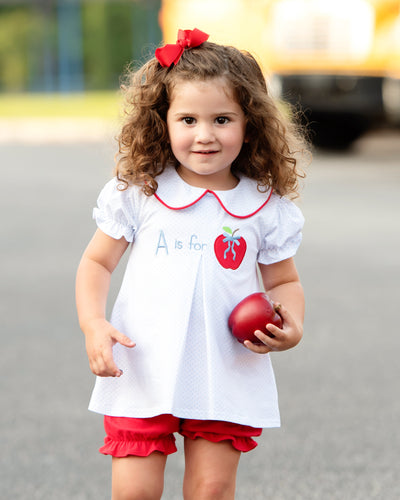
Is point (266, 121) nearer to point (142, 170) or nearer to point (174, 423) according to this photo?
point (142, 170)

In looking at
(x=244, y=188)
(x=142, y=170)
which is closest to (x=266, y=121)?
(x=244, y=188)

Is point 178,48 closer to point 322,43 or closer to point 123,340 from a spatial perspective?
point 123,340

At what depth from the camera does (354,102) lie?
40.3ft

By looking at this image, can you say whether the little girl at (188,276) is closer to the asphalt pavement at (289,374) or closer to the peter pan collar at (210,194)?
the peter pan collar at (210,194)

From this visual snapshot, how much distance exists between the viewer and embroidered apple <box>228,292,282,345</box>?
8.24 ft

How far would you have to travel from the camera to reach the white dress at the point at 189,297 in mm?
2586

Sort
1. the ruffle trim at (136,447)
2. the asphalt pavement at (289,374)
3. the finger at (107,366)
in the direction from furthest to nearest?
the asphalt pavement at (289,374)
the ruffle trim at (136,447)
the finger at (107,366)

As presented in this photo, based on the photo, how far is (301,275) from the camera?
6.84 m

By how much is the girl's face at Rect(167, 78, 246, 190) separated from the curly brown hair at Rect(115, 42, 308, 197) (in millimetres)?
26

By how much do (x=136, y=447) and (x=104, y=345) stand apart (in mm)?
294

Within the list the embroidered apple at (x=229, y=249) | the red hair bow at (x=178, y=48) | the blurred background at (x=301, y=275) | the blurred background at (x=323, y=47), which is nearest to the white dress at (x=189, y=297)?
the embroidered apple at (x=229, y=249)

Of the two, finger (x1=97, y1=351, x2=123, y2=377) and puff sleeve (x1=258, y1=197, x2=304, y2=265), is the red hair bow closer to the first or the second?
puff sleeve (x1=258, y1=197, x2=304, y2=265)

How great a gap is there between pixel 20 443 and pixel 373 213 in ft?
19.2

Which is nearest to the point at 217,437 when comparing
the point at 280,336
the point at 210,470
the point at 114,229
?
the point at 210,470
